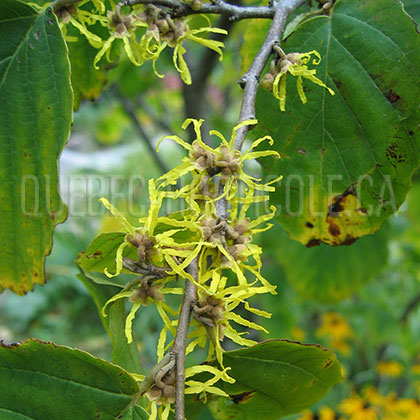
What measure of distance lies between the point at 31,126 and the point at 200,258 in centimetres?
34

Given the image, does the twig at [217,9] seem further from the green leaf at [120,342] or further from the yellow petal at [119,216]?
the green leaf at [120,342]

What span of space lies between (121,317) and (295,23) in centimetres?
48

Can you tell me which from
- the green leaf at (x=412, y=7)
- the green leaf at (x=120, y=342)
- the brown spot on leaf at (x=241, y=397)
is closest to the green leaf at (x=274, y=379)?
the brown spot on leaf at (x=241, y=397)

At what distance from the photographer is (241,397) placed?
2.02 ft

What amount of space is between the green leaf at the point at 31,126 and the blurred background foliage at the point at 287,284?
475 mm

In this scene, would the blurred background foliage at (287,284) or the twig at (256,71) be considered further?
the blurred background foliage at (287,284)

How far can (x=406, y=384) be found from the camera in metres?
2.81

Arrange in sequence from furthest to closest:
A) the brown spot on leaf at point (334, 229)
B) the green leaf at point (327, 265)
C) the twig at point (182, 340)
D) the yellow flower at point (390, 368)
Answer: the yellow flower at point (390, 368) → the green leaf at point (327, 265) → the brown spot on leaf at point (334, 229) → the twig at point (182, 340)

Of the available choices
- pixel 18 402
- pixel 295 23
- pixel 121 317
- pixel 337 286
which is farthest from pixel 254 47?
pixel 337 286

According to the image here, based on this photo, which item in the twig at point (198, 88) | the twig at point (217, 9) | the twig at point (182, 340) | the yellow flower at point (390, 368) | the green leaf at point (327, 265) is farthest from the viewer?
the yellow flower at point (390, 368)

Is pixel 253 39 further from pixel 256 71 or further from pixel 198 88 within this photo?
pixel 198 88

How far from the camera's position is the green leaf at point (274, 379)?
555 mm

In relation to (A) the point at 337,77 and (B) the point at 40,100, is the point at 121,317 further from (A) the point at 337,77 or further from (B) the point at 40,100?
(A) the point at 337,77

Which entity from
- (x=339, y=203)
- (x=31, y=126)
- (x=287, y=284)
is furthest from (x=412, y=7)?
(x=287, y=284)
